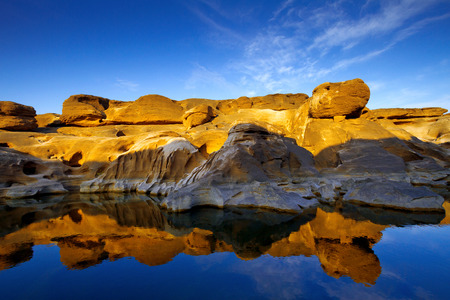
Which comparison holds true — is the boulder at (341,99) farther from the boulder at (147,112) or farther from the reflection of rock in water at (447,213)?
the boulder at (147,112)

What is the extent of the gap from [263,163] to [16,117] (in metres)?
27.0

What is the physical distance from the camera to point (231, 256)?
4352 millimetres

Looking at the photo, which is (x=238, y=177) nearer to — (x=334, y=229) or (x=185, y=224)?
(x=185, y=224)

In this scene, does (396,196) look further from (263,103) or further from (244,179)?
(263,103)

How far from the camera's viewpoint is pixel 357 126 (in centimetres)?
1600

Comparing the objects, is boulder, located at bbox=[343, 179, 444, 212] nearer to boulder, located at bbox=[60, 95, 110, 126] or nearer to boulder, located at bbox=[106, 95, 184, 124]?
boulder, located at bbox=[106, 95, 184, 124]

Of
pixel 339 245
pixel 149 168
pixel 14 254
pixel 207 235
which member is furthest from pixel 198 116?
pixel 339 245

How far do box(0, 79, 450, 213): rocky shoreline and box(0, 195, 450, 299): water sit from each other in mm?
1084

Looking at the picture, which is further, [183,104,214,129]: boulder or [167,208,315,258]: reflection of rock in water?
[183,104,214,129]: boulder

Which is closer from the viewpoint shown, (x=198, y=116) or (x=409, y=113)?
(x=198, y=116)

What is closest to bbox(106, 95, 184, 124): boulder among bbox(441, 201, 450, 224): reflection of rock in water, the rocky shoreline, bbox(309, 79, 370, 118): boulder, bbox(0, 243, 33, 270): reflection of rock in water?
the rocky shoreline

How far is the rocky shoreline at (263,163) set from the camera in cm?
832

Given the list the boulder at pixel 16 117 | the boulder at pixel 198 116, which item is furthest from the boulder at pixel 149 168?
the boulder at pixel 16 117

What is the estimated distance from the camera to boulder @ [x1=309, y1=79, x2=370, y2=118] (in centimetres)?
1559
